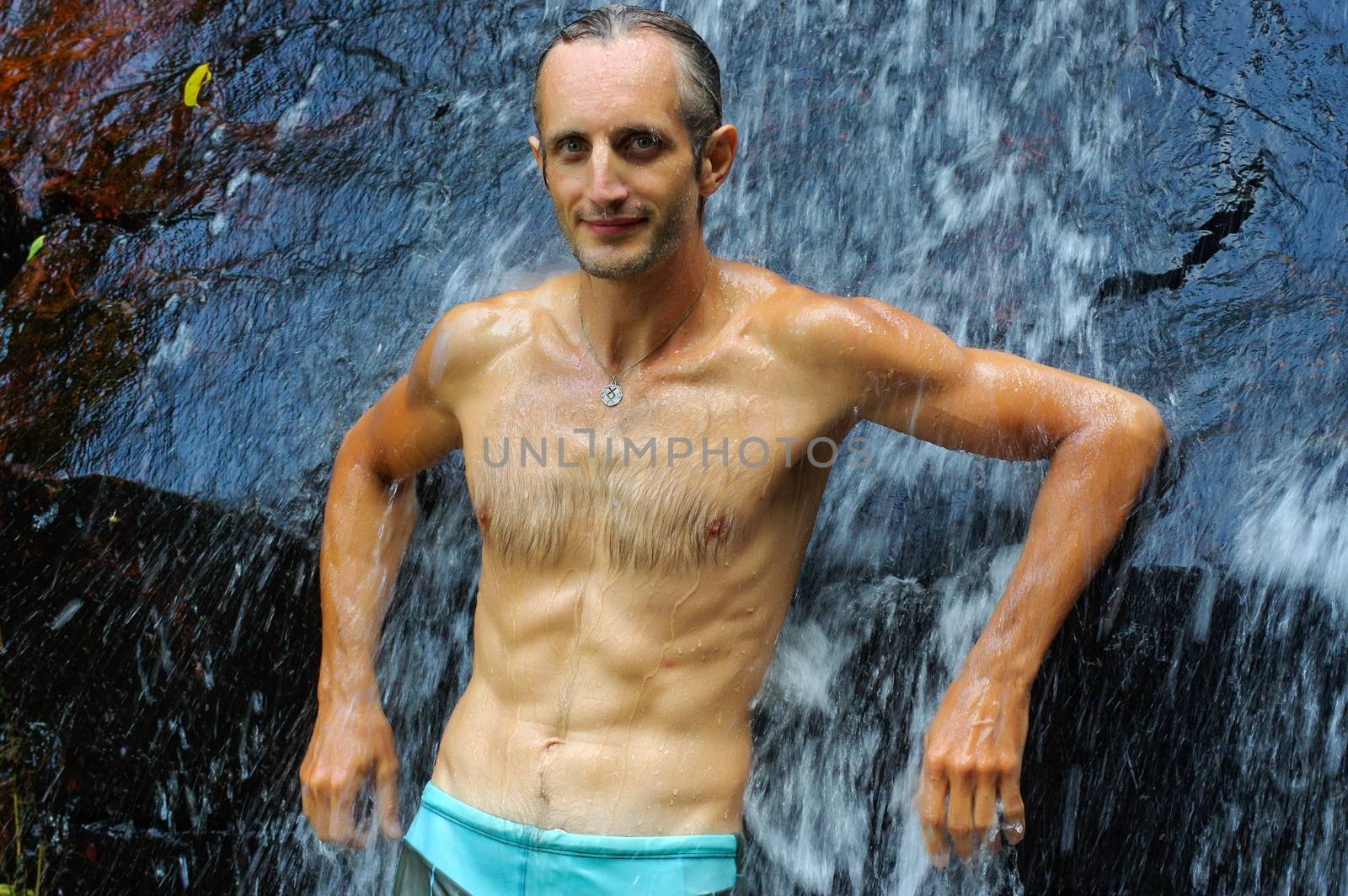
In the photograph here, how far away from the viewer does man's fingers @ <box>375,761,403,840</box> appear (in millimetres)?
3461

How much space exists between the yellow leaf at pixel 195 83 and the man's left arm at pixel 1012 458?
9.20ft

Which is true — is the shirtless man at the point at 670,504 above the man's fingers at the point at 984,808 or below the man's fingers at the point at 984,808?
above

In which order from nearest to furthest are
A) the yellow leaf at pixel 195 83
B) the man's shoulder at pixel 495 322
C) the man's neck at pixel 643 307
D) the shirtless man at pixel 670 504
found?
1. the shirtless man at pixel 670 504
2. the man's neck at pixel 643 307
3. the man's shoulder at pixel 495 322
4. the yellow leaf at pixel 195 83

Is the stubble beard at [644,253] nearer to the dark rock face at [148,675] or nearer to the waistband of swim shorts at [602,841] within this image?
the waistband of swim shorts at [602,841]

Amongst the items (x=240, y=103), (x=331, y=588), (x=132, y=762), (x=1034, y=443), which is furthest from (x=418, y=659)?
(x=240, y=103)

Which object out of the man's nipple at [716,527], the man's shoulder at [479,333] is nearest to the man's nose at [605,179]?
the man's shoulder at [479,333]

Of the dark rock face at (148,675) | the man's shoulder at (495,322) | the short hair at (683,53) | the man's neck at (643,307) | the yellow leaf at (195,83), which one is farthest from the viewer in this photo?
the yellow leaf at (195,83)

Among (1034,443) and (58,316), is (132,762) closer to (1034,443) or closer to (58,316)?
(58,316)

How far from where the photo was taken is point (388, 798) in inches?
137

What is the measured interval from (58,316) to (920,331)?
274cm

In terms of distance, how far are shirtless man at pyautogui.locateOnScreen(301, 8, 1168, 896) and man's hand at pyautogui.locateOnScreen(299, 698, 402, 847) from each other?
0.24m

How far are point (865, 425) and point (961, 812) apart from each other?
1.28 metres

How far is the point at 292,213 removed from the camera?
15.5 feet

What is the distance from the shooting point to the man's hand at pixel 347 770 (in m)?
3.42
